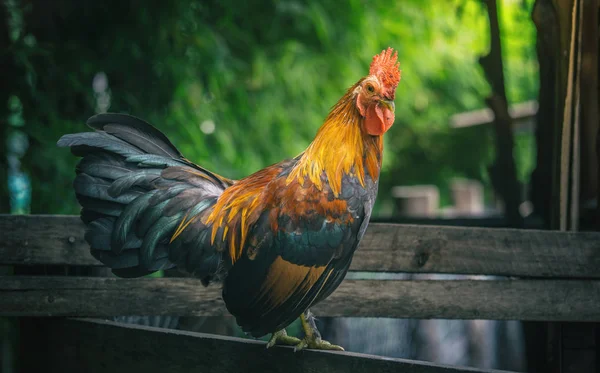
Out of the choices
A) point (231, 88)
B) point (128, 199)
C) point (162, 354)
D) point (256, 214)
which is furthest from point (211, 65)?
point (162, 354)

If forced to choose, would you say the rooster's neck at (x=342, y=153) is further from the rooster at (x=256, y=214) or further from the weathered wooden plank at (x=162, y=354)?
the weathered wooden plank at (x=162, y=354)

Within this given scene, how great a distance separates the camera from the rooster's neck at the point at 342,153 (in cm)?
209

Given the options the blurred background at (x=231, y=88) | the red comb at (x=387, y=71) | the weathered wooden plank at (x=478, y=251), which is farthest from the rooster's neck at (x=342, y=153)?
the blurred background at (x=231, y=88)

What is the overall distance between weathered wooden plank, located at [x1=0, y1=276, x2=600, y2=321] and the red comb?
2.55 feet

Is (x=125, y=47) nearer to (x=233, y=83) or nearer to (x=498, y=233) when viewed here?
(x=233, y=83)

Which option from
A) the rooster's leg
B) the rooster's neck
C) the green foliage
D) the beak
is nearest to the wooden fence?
the rooster's leg

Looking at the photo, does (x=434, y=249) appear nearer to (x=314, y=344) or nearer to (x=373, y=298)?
→ (x=373, y=298)

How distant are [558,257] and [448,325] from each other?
1496mm

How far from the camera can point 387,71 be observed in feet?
6.92

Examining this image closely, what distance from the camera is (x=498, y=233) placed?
2400 millimetres

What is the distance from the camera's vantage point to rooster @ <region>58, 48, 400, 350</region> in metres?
2.02

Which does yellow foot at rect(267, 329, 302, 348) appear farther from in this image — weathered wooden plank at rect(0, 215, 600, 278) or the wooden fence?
weathered wooden plank at rect(0, 215, 600, 278)

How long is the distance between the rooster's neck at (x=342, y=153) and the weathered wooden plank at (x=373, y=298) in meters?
0.54

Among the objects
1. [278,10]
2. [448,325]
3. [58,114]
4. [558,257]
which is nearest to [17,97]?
[58,114]
